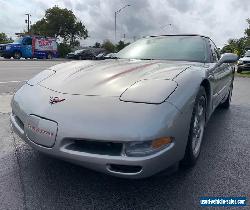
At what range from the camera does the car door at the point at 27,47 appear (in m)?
27.9

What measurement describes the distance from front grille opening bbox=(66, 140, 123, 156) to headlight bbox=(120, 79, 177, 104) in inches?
15.2

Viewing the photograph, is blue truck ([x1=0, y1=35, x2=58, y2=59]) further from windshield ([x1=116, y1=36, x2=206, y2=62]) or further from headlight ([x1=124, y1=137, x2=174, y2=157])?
headlight ([x1=124, y1=137, x2=174, y2=157])

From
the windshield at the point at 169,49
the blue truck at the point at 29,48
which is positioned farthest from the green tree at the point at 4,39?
the windshield at the point at 169,49

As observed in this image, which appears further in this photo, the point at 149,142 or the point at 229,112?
the point at 229,112

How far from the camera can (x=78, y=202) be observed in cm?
238

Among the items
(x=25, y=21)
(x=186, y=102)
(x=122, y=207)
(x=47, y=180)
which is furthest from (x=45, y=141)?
(x=25, y=21)

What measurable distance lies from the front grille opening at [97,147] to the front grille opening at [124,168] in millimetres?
86

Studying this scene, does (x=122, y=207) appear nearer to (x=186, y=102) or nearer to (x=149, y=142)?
(x=149, y=142)

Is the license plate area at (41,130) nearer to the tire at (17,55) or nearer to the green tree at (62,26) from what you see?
the tire at (17,55)

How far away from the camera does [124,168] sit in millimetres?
2293

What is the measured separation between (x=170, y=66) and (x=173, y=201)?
1.42 meters

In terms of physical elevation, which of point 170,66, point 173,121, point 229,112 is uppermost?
point 170,66

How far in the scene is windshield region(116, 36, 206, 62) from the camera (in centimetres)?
396

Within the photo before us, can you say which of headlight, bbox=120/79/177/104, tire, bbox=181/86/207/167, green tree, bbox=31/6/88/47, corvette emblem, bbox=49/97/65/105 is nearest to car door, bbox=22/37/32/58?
tire, bbox=181/86/207/167
